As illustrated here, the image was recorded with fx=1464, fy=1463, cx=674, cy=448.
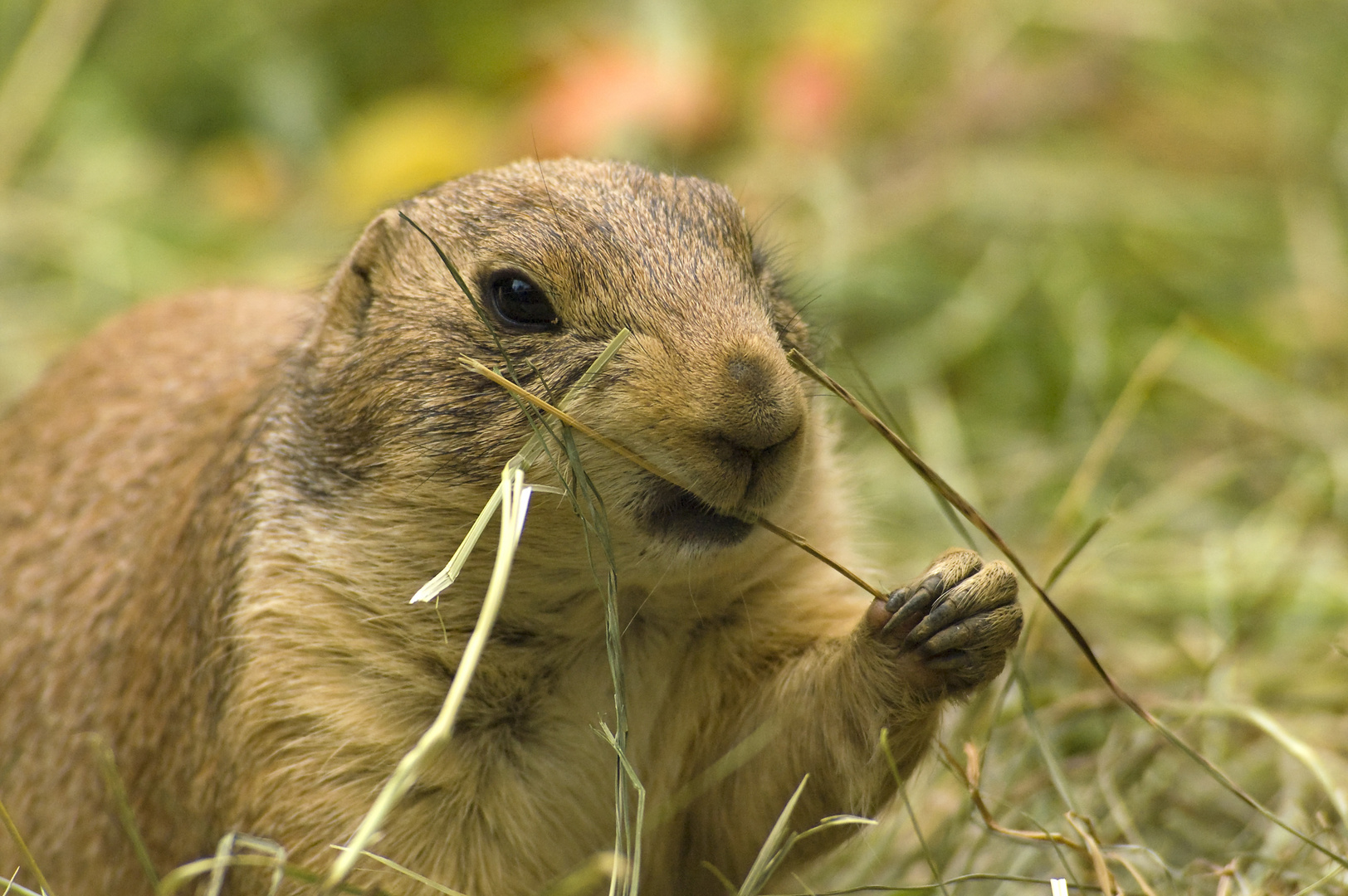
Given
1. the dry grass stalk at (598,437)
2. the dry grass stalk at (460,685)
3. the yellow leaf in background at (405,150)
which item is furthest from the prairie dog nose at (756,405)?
the yellow leaf in background at (405,150)

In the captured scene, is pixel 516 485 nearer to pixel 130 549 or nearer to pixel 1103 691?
pixel 130 549

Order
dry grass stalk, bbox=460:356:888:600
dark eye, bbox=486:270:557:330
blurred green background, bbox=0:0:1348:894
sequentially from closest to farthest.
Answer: dry grass stalk, bbox=460:356:888:600
dark eye, bbox=486:270:557:330
blurred green background, bbox=0:0:1348:894

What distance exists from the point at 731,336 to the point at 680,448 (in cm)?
29

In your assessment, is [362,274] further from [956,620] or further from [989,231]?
[989,231]

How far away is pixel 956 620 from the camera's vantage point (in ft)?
10.1

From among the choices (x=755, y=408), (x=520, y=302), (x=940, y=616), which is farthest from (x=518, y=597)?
(x=940, y=616)

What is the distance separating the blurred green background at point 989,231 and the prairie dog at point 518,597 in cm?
67

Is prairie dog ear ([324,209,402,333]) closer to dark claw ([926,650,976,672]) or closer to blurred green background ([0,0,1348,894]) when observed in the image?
blurred green background ([0,0,1348,894])

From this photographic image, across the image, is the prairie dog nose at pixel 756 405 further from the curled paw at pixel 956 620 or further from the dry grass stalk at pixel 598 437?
the curled paw at pixel 956 620

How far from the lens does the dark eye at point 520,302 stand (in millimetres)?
3215

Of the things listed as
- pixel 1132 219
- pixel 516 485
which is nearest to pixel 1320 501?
pixel 1132 219

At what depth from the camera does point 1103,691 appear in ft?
14.4

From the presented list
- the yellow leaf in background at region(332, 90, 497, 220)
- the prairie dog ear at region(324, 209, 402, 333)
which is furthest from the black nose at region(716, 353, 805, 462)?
the yellow leaf in background at region(332, 90, 497, 220)

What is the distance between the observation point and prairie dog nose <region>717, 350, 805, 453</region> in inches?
110
